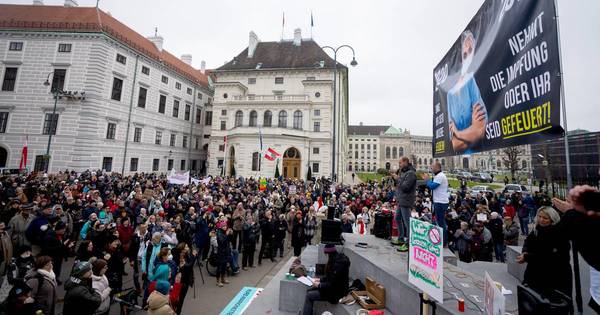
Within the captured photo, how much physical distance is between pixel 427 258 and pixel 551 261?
70.4 inches

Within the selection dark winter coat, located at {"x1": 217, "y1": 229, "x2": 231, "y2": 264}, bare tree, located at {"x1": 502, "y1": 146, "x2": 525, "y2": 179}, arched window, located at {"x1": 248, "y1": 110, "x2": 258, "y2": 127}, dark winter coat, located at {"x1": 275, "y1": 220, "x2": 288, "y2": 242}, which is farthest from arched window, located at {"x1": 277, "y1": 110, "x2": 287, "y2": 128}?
dark winter coat, located at {"x1": 217, "y1": 229, "x2": 231, "y2": 264}

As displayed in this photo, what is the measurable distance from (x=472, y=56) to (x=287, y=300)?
6.22 meters

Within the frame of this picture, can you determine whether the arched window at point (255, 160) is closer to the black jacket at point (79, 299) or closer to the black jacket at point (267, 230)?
the black jacket at point (267, 230)

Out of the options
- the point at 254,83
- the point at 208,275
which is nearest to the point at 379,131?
the point at 254,83

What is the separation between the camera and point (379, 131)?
4956 inches

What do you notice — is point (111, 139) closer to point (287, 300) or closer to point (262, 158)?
point (262, 158)

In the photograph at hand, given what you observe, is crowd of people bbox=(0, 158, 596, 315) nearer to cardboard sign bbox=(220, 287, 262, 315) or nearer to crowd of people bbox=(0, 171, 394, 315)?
crowd of people bbox=(0, 171, 394, 315)

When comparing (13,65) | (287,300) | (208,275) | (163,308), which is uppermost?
(13,65)

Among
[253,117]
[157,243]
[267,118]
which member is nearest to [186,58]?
[253,117]

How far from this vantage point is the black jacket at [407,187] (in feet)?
17.8

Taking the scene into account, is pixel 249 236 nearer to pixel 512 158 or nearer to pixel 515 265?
pixel 515 265

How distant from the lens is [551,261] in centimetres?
333

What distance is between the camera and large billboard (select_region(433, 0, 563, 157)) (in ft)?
10.2

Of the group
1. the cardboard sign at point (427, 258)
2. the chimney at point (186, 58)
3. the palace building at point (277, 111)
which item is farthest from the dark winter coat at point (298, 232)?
the chimney at point (186, 58)
